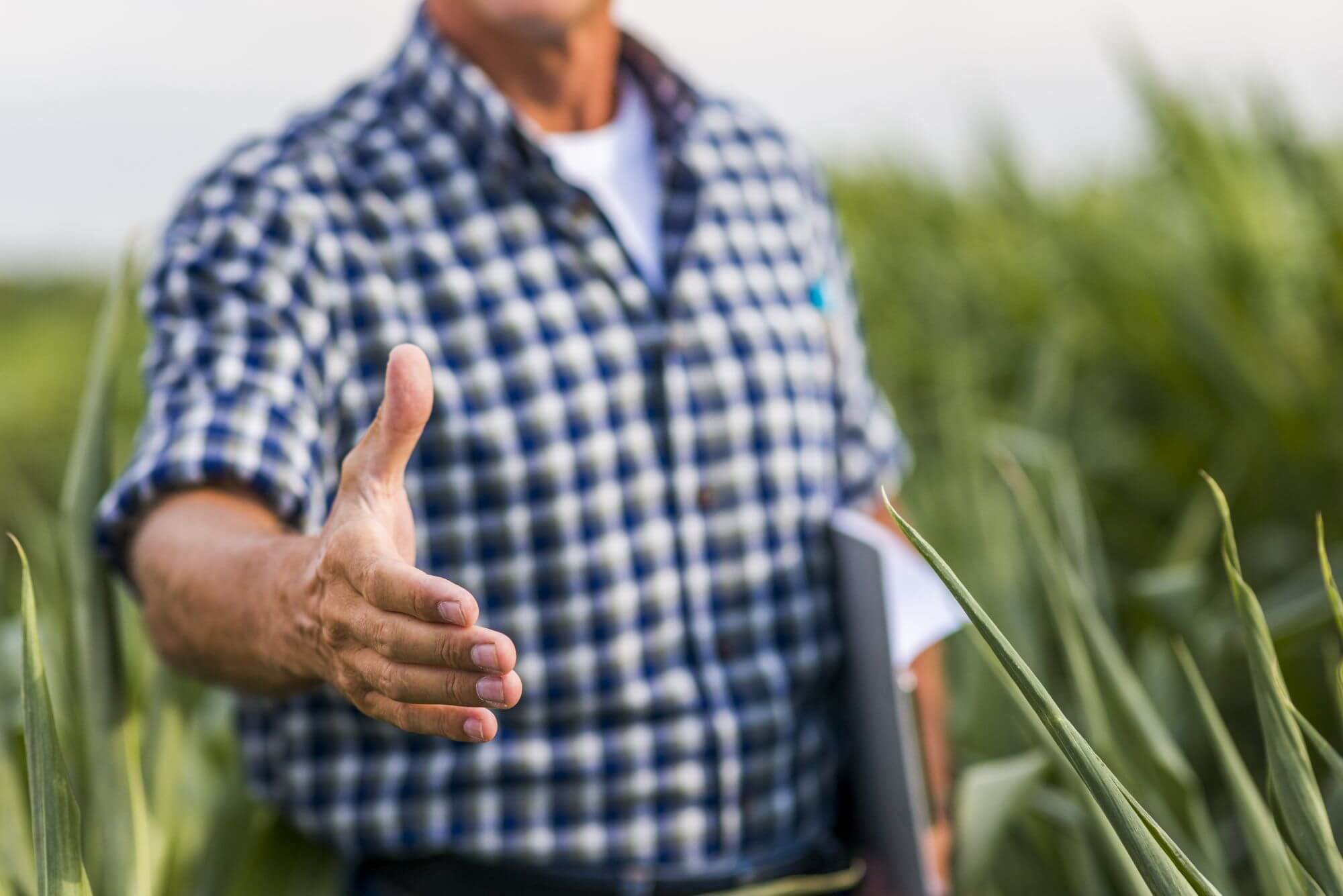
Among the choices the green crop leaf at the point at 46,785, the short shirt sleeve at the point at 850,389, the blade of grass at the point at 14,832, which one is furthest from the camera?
the short shirt sleeve at the point at 850,389

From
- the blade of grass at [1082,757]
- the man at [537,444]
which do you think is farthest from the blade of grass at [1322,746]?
the man at [537,444]

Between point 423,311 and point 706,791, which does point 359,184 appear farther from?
point 706,791

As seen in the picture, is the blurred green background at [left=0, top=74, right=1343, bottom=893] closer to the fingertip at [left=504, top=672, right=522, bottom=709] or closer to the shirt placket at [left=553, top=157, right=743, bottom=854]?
the shirt placket at [left=553, top=157, right=743, bottom=854]

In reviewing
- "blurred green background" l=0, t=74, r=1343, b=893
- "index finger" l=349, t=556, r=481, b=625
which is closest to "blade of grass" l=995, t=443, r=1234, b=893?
"blurred green background" l=0, t=74, r=1343, b=893

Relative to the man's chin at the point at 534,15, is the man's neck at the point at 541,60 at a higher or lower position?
lower

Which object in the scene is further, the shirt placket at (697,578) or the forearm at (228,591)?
the shirt placket at (697,578)

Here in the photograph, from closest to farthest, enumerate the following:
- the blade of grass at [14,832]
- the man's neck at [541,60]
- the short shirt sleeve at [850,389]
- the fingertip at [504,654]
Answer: the fingertip at [504,654] < the blade of grass at [14,832] < the man's neck at [541,60] < the short shirt sleeve at [850,389]

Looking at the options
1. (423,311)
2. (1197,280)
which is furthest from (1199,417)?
(423,311)

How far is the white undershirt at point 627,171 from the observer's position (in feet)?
2.88

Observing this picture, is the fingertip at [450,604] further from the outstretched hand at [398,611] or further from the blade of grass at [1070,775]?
the blade of grass at [1070,775]

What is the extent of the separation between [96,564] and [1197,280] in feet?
3.67

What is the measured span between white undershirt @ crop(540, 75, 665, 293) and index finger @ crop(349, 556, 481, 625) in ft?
1.55

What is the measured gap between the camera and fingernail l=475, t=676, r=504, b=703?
38cm

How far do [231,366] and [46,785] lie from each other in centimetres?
26
